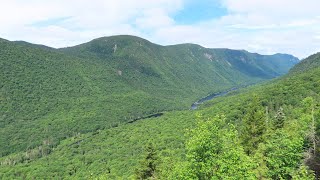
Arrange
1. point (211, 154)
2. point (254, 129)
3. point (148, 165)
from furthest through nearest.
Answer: point (254, 129)
point (148, 165)
point (211, 154)

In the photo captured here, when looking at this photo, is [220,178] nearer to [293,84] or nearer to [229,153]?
[229,153]

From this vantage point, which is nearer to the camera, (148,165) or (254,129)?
(148,165)

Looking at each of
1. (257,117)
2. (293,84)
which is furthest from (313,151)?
(293,84)

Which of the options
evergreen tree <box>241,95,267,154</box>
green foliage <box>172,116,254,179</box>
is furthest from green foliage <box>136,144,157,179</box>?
green foliage <box>172,116,254,179</box>

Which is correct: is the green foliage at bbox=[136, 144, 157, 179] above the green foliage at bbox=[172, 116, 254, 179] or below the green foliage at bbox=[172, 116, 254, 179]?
below

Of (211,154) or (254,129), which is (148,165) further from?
(211,154)

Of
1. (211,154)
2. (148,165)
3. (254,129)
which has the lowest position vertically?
(148,165)

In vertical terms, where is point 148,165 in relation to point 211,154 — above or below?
below

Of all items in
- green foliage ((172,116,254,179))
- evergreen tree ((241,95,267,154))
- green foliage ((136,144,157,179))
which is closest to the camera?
green foliage ((172,116,254,179))

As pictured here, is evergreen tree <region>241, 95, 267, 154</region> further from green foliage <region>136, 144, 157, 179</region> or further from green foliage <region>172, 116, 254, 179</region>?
green foliage <region>172, 116, 254, 179</region>

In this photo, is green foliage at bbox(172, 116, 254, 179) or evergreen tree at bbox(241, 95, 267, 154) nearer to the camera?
green foliage at bbox(172, 116, 254, 179)

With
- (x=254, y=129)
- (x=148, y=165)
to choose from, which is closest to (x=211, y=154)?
(x=148, y=165)

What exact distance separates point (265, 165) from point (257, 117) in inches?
680

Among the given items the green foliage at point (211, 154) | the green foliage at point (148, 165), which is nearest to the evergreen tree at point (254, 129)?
the green foliage at point (148, 165)
